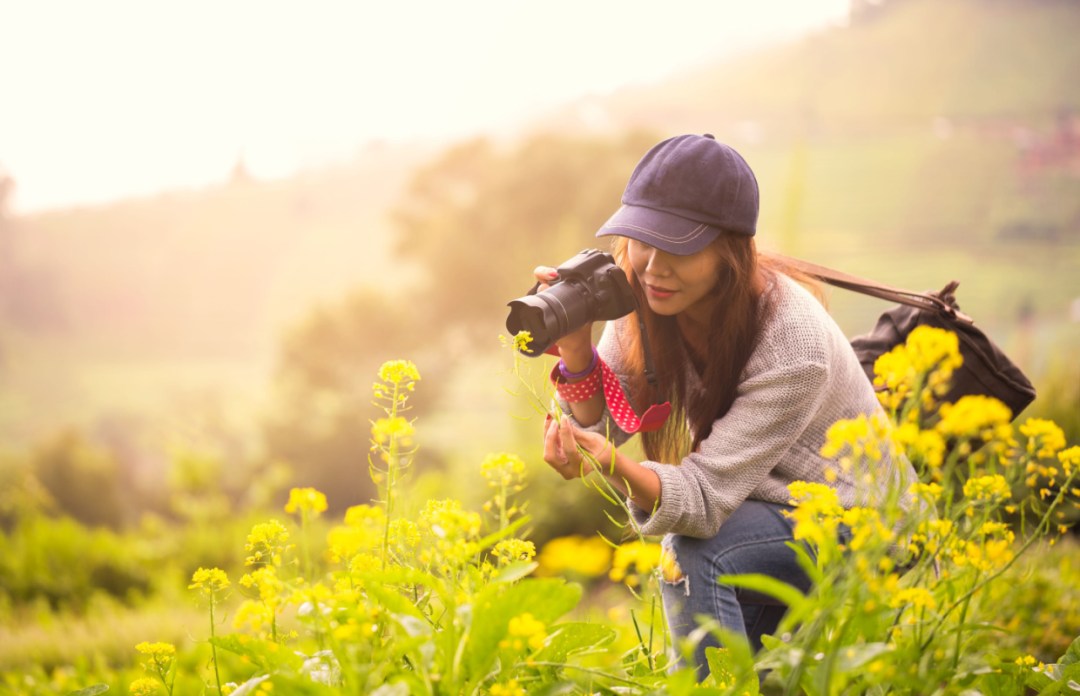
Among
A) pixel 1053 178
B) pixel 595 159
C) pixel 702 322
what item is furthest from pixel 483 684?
pixel 1053 178

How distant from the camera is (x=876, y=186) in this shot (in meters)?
13.8

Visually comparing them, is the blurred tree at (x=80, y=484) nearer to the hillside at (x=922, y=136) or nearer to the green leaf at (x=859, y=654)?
the hillside at (x=922, y=136)

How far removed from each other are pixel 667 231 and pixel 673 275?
100 mm

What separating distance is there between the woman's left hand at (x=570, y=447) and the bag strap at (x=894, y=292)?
0.74m

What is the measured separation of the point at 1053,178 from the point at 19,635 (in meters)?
13.6

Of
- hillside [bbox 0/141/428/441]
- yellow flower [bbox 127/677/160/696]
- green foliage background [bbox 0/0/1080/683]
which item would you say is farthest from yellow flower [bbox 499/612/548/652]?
hillside [bbox 0/141/428/441]

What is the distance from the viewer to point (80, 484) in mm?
8750

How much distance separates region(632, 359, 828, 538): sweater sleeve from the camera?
1723mm

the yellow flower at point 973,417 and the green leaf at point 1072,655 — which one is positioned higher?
the yellow flower at point 973,417

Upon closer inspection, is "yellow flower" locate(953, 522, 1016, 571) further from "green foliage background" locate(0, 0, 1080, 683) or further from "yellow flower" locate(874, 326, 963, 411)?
"green foliage background" locate(0, 0, 1080, 683)

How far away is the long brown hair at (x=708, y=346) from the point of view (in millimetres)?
1827

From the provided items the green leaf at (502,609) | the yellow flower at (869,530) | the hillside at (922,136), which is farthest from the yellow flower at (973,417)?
the hillside at (922,136)

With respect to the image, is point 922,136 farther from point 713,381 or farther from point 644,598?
point 644,598

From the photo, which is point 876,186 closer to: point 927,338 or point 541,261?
point 541,261
